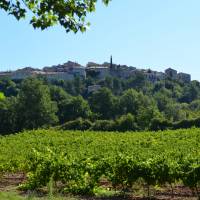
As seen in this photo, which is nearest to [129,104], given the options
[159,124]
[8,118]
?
[8,118]

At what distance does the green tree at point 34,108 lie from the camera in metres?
91.2

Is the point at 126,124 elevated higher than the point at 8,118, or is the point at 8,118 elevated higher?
the point at 126,124

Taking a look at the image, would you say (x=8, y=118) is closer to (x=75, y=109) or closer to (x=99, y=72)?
(x=75, y=109)

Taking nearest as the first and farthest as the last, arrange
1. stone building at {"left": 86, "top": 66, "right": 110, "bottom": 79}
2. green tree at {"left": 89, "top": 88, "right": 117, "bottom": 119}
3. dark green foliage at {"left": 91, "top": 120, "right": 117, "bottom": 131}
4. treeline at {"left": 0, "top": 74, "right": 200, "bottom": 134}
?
1. dark green foliage at {"left": 91, "top": 120, "right": 117, "bottom": 131}
2. treeline at {"left": 0, "top": 74, "right": 200, "bottom": 134}
3. green tree at {"left": 89, "top": 88, "right": 117, "bottom": 119}
4. stone building at {"left": 86, "top": 66, "right": 110, "bottom": 79}

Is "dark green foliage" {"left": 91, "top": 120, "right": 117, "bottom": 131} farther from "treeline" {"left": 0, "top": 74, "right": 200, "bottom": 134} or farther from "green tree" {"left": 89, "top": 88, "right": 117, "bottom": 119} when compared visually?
"green tree" {"left": 89, "top": 88, "right": 117, "bottom": 119}

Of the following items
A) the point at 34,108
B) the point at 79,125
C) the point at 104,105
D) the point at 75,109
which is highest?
the point at 104,105

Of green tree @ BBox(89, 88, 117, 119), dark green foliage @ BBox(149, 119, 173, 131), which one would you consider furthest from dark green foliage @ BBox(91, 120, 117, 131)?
green tree @ BBox(89, 88, 117, 119)

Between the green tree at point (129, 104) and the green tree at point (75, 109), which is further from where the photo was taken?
the green tree at point (129, 104)

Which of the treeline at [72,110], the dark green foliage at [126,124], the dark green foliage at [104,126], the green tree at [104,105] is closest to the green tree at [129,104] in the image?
the treeline at [72,110]

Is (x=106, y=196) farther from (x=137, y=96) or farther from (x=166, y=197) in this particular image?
(x=137, y=96)

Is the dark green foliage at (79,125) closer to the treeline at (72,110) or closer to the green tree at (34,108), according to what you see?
the treeline at (72,110)

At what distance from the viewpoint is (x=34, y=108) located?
306 ft

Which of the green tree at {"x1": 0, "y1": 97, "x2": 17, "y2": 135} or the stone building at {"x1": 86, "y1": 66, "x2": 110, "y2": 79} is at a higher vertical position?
the stone building at {"x1": 86, "y1": 66, "x2": 110, "y2": 79}

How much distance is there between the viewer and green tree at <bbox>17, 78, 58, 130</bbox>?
91188 millimetres
